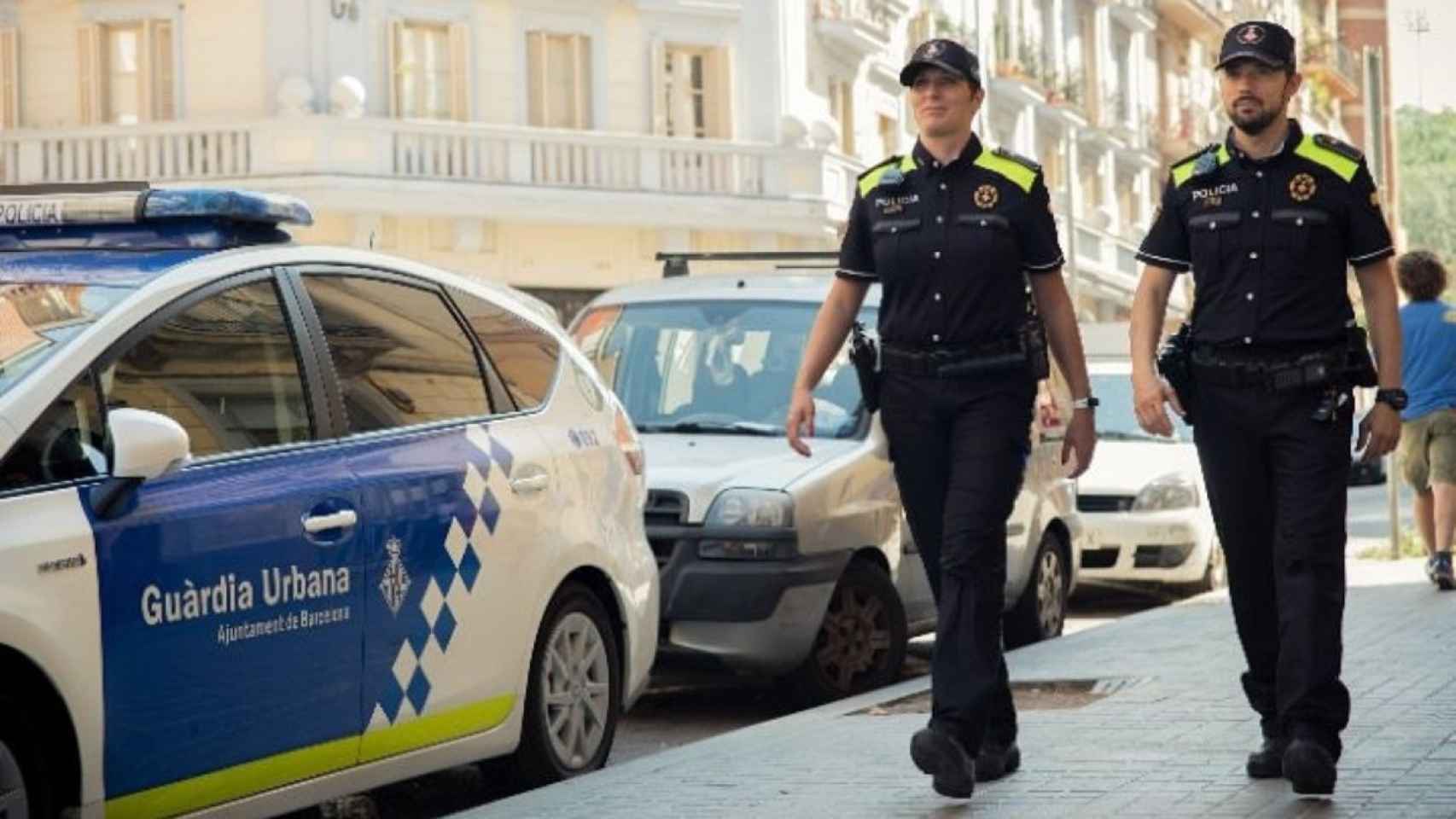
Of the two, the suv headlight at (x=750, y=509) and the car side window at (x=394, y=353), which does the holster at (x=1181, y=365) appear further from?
the suv headlight at (x=750, y=509)

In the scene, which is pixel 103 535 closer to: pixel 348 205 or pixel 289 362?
pixel 289 362

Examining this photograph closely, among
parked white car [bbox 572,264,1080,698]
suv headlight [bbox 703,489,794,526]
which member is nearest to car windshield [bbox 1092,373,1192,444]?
parked white car [bbox 572,264,1080,698]

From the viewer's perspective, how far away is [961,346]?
7.78 m

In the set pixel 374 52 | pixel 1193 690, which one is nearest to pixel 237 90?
pixel 374 52

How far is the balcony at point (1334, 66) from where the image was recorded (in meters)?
82.2

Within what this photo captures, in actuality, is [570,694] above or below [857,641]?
above

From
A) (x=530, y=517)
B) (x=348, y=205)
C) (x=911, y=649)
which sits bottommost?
(x=911, y=649)

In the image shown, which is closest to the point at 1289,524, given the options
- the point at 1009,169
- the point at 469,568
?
the point at 1009,169

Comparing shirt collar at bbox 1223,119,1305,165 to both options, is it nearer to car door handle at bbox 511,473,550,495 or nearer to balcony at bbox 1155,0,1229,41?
car door handle at bbox 511,473,550,495

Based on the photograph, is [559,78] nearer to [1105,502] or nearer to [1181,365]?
[1105,502]

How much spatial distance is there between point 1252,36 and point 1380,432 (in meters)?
1.04

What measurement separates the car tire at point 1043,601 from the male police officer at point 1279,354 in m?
6.28

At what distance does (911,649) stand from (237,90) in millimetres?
23453

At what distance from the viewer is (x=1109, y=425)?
19891 mm
